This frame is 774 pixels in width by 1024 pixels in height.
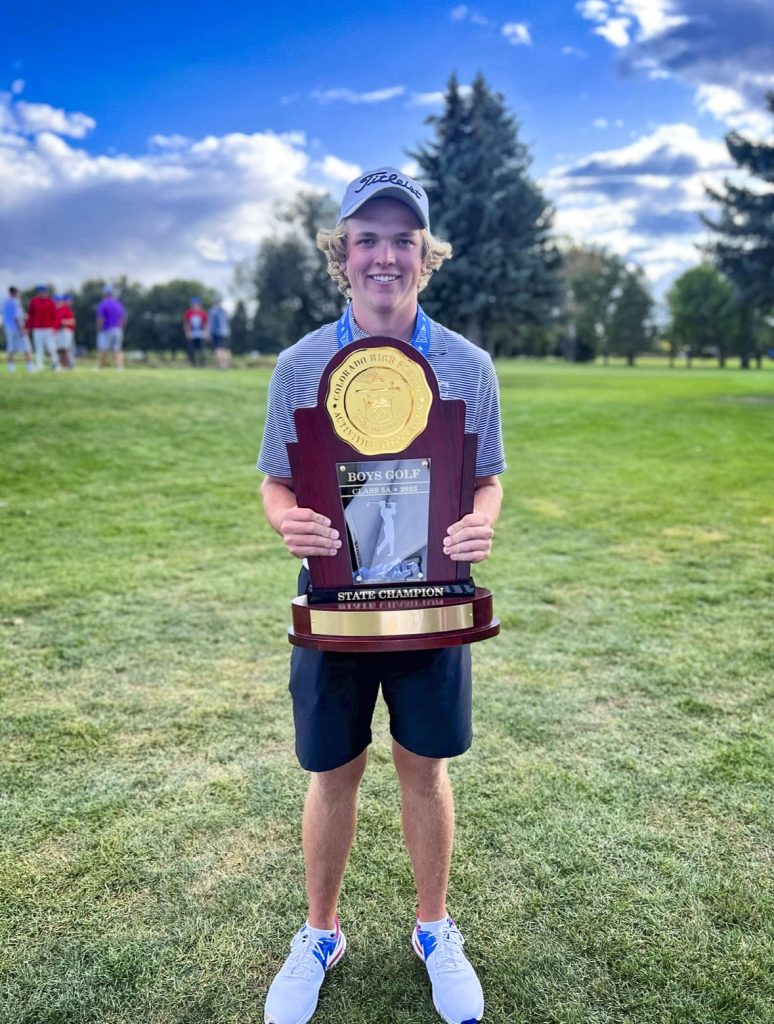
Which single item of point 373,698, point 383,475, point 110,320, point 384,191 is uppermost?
point 110,320

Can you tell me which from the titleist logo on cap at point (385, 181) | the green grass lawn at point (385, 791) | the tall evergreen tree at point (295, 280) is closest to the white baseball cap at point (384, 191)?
the titleist logo on cap at point (385, 181)

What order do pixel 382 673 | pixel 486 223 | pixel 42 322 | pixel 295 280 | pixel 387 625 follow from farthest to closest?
pixel 295 280 → pixel 486 223 → pixel 42 322 → pixel 382 673 → pixel 387 625

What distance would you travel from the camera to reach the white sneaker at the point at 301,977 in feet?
6.77

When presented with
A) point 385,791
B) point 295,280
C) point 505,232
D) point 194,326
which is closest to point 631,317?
point 295,280

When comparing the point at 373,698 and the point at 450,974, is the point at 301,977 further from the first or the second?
the point at 373,698

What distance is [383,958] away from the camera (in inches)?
90.8

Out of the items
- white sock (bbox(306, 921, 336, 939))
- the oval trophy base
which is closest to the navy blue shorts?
the oval trophy base

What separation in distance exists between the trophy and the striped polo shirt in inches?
7.1

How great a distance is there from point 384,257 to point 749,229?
25.2 m

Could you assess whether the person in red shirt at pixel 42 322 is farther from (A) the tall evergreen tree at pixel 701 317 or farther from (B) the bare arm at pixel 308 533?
(A) the tall evergreen tree at pixel 701 317

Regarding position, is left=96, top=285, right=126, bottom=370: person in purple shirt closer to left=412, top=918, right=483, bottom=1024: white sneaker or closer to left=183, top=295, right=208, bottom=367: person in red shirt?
left=183, top=295, right=208, bottom=367: person in red shirt

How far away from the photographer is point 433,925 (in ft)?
→ 7.42

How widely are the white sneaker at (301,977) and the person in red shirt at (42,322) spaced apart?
15106 mm

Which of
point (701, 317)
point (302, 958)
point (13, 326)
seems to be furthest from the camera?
point (701, 317)
